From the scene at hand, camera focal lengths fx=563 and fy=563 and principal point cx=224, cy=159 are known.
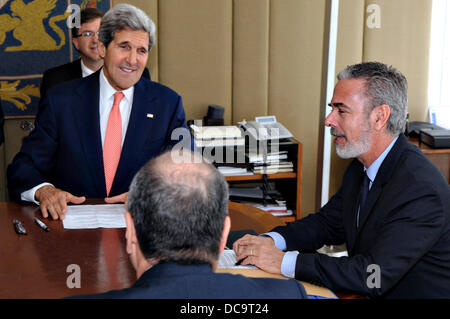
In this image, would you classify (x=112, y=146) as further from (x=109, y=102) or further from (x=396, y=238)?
(x=396, y=238)

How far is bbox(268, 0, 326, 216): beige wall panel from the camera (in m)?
4.50

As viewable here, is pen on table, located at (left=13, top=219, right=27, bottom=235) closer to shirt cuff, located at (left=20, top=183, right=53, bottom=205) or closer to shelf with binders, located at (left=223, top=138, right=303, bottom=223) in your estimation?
shirt cuff, located at (left=20, top=183, right=53, bottom=205)

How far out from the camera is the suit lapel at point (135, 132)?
262cm

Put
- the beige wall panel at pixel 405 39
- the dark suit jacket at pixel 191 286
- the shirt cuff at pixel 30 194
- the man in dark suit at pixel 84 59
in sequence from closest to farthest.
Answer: the dark suit jacket at pixel 191 286
the shirt cuff at pixel 30 194
the man in dark suit at pixel 84 59
the beige wall panel at pixel 405 39

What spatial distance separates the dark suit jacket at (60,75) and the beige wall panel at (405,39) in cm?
201

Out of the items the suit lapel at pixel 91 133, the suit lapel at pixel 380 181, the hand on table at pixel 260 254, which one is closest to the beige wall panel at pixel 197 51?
the suit lapel at pixel 91 133

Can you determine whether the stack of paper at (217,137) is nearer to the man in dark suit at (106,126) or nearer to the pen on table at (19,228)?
the man in dark suit at (106,126)

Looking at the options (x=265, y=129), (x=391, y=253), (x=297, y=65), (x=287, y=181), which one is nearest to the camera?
(x=391, y=253)

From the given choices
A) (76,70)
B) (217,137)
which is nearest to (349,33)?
(217,137)

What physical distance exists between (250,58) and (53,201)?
2534mm

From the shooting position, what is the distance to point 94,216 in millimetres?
2285

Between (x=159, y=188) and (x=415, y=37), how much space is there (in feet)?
13.3

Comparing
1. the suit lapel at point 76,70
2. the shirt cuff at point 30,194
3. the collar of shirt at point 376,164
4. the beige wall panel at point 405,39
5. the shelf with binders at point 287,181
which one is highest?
the beige wall panel at point 405,39

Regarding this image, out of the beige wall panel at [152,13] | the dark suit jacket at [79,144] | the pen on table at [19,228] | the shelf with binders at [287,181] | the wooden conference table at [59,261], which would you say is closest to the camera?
the wooden conference table at [59,261]
